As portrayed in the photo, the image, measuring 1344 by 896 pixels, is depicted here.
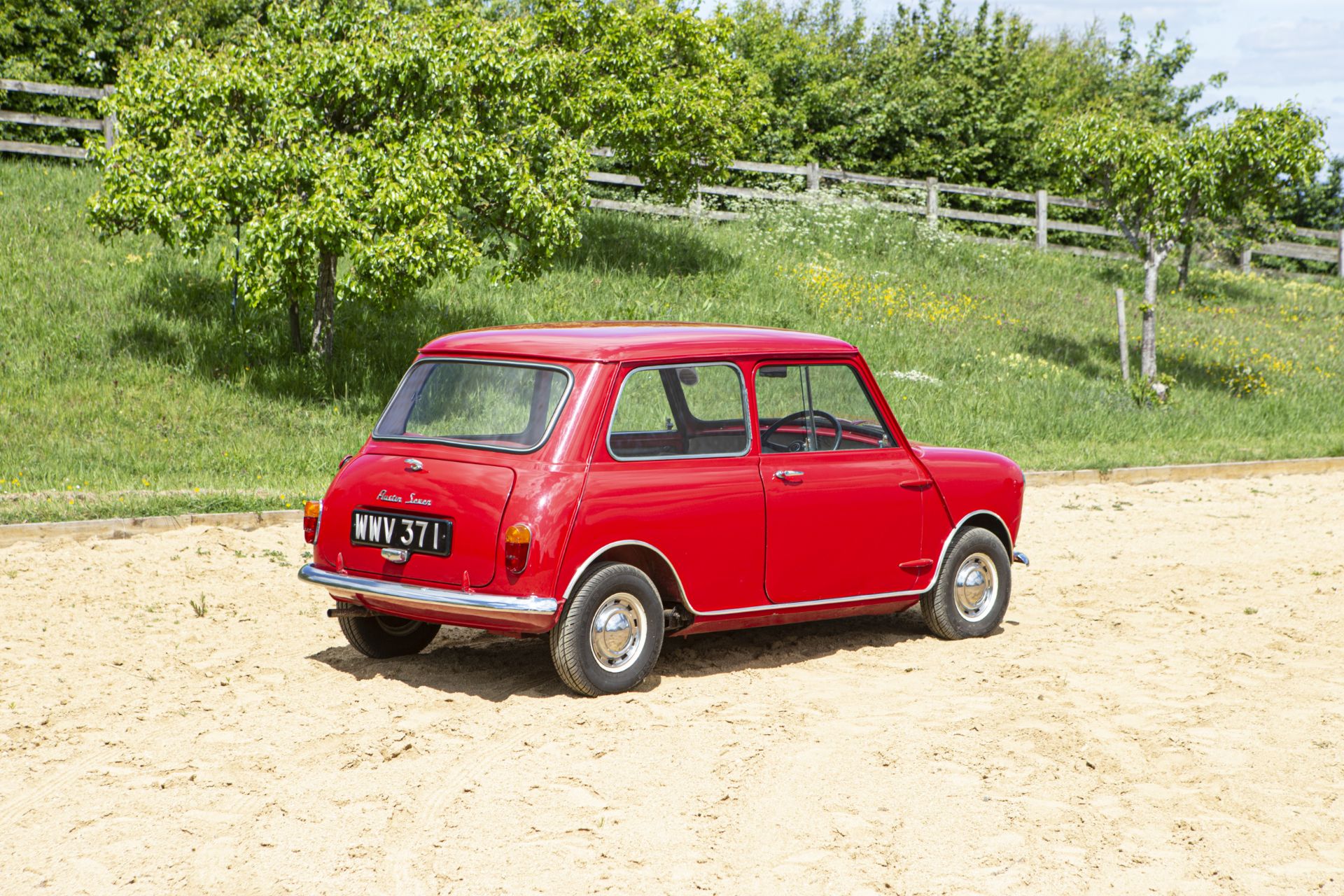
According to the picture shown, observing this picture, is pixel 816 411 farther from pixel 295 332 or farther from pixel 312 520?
pixel 295 332

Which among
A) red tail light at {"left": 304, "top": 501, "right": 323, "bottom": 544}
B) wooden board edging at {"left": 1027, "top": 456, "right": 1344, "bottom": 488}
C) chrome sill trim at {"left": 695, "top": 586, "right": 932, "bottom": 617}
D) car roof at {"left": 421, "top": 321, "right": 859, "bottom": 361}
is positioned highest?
car roof at {"left": 421, "top": 321, "right": 859, "bottom": 361}

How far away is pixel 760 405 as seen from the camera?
7375 mm

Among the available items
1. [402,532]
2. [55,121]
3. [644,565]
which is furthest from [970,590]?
[55,121]

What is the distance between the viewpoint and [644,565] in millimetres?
6820

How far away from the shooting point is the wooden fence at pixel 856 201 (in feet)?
77.5

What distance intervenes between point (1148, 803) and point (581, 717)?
2.44 meters

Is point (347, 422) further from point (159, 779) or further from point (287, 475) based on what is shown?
point (159, 779)

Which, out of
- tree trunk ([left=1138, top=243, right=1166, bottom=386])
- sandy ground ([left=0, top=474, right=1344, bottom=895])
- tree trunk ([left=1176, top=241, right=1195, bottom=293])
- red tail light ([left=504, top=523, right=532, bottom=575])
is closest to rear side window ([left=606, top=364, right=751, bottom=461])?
red tail light ([left=504, top=523, right=532, bottom=575])

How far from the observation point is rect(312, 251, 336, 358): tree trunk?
1744 cm

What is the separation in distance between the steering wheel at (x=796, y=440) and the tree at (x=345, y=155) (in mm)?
8993

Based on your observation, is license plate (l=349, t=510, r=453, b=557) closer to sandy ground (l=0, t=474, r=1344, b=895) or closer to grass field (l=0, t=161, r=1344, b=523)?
sandy ground (l=0, t=474, r=1344, b=895)

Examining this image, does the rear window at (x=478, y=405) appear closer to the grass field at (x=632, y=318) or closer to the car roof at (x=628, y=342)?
the car roof at (x=628, y=342)

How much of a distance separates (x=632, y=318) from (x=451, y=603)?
51.1ft

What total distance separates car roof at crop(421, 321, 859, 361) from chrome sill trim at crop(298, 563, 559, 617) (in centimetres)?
124
